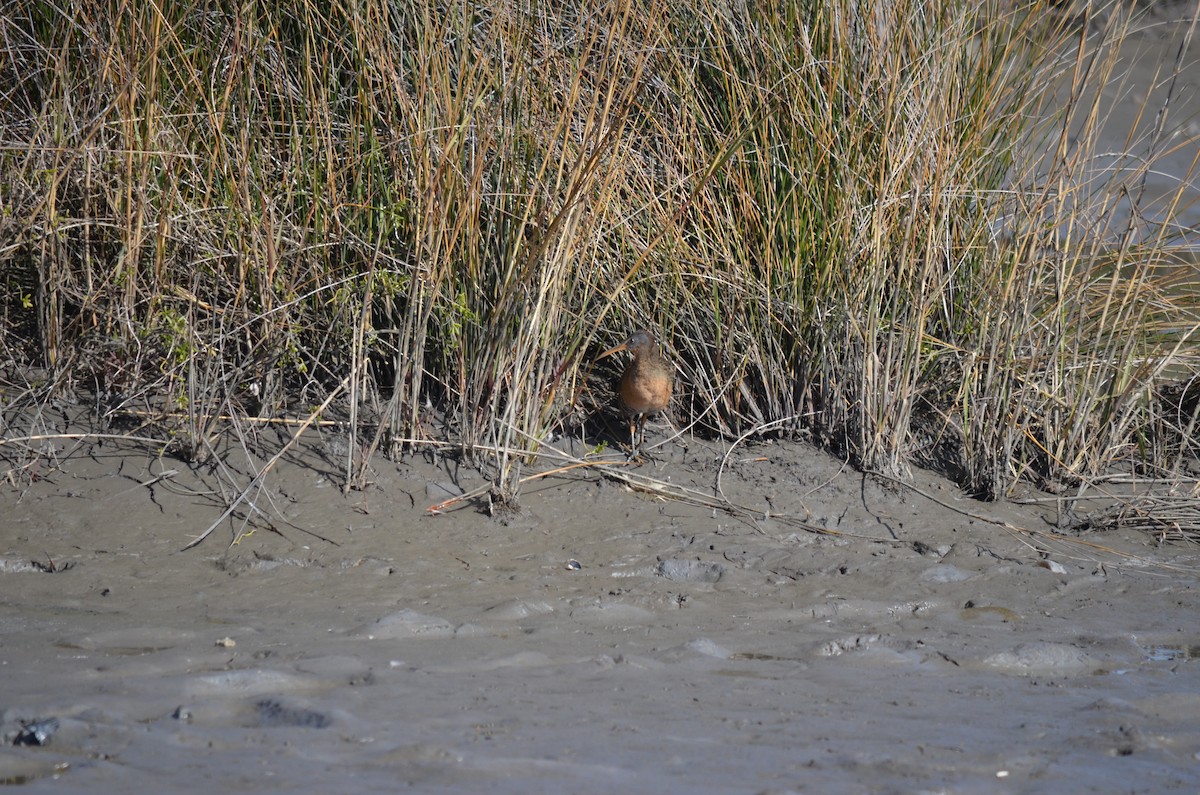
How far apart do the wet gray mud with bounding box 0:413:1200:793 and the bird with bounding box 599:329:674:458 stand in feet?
0.67

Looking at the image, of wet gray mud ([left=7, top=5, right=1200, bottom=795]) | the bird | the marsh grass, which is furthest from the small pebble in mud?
the bird

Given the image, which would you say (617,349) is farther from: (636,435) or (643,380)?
(636,435)

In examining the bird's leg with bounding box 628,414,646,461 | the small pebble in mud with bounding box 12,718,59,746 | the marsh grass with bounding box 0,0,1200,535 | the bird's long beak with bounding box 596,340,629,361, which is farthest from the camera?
the bird's leg with bounding box 628,414,646,461

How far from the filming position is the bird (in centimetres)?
354

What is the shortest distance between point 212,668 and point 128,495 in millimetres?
1195

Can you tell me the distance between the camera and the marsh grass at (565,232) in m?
3.45

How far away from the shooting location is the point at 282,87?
12.4 feet

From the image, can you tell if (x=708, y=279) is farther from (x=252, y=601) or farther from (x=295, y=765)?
(x=295, y=765)

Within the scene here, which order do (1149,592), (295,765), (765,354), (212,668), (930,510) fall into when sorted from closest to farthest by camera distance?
(295,765) → (212,668) → (1149,592) → (930,510) → (765,354)

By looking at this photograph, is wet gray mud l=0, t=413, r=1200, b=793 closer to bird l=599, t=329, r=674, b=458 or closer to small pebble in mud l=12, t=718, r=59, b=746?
small pebble in mud l=12, t=718, r=59, b=746

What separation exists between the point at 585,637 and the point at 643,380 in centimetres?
116

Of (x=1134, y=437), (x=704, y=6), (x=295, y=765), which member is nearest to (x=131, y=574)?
(x=295, y=765)

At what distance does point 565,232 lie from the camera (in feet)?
11.1

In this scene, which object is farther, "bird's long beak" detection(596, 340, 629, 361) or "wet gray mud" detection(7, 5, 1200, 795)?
"bird's long beak" detection(596, 340, 629, 361)
